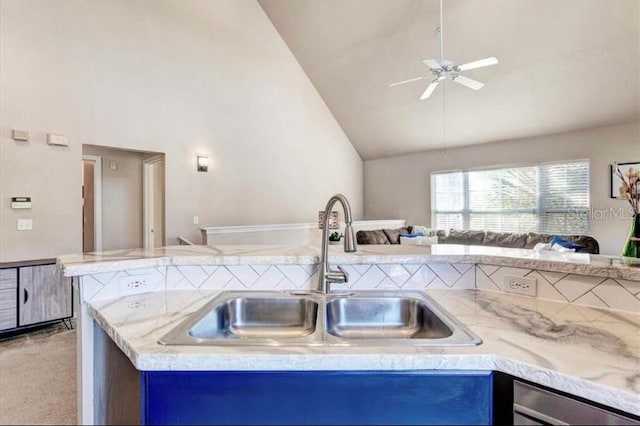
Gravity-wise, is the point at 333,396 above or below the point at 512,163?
below

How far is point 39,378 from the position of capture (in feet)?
8.02

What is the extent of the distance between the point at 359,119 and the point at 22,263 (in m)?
5.74

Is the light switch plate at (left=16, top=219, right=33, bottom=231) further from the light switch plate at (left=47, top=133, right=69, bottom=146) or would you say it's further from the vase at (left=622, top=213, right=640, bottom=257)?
the vase at (left=622, top=213, right=640, bottom=257)

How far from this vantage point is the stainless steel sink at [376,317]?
128cm

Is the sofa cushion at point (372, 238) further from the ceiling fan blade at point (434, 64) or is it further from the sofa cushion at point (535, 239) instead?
the ceiling fan blade at point (434, 64)

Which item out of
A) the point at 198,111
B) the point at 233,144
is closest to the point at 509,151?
the point at 233,144

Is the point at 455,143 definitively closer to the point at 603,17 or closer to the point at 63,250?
the point at 603,17

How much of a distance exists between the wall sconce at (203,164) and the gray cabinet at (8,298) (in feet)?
8.06

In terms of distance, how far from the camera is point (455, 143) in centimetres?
671

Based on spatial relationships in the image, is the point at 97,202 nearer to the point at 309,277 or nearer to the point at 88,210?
the point at 88,210

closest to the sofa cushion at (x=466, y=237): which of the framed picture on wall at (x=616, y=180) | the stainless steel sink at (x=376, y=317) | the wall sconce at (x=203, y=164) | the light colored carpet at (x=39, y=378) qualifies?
the framed picture on wall at (x=616, y=180)

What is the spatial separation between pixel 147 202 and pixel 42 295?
209 cm

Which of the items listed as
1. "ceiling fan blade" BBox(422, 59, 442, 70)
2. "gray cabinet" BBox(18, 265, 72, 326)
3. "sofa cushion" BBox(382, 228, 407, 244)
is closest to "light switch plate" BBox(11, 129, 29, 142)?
"gray cabinet" BBox(18, 265, 72, 326)

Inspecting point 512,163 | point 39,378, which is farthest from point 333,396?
point 512,163
